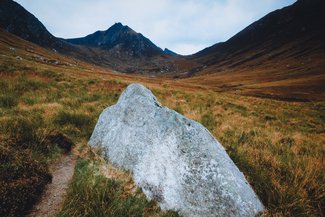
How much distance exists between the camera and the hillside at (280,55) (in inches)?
2923

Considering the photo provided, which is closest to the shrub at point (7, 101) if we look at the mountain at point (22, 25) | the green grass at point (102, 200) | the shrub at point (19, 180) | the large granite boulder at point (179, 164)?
the shrub at point (19, 180)

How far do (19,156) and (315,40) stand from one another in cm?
15378

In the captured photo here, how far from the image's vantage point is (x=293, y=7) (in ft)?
616

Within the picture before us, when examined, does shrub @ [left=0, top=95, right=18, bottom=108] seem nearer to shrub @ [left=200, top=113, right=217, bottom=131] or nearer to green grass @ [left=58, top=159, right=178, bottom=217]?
green grass @ [left=58, top=159, right=178, bottom=217]

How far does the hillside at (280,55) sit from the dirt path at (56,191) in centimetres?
5949

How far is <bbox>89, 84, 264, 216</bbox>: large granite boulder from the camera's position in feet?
9.63

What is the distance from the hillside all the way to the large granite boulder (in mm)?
57787

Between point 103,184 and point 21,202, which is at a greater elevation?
point 103,184

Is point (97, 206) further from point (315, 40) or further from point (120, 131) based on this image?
point (315, 40)

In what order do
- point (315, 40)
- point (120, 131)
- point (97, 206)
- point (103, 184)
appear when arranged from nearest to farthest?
point (97, 206) → point (103, 184) → point (120, 131) → point (315, 40)

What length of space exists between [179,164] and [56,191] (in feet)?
6.83

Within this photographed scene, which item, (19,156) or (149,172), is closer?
(19,156)

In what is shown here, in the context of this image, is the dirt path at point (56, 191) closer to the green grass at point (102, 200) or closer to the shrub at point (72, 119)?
the green grass at point (102, 200)

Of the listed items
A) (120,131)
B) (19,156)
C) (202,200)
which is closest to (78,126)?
(120,131)
